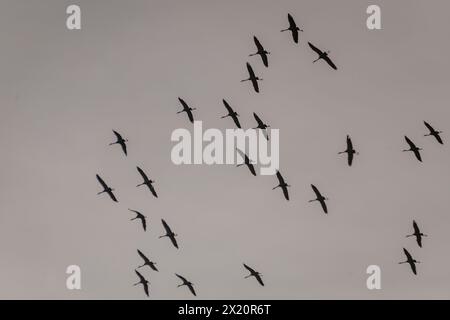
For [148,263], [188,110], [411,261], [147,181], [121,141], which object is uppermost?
[188,110]

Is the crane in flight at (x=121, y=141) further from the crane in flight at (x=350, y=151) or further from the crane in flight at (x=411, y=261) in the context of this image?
the crane in flight at (x=411, y=261)

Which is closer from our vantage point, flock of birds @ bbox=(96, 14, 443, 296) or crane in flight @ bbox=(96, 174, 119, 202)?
flock of birds @ bbox=(96, 14, 443, 296)

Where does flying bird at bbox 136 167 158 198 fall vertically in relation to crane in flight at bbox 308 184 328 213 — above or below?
above

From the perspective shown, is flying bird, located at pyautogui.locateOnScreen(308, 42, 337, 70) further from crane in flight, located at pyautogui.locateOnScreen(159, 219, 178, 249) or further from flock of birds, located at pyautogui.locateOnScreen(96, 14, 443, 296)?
crane in flight, located at pyautogui.locateOnScreen(159, 219, 178, 249)

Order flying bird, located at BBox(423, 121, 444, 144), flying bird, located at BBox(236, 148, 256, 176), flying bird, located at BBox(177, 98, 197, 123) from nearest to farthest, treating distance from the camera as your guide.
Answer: flying bird, located at BBox(423, 121, 444, 144) → flying bird, located at BBox(177, 98, 197, 123) → flying bird, located at BBox(236, 148, 256, 176)

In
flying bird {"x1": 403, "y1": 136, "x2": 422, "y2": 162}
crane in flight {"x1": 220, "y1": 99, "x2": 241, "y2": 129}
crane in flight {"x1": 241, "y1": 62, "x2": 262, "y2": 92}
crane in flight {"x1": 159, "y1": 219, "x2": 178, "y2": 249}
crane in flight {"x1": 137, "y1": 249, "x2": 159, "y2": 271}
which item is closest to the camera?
crane in flight {"x1": 241, "y1": 62, "x2": 262, "y2": 92}

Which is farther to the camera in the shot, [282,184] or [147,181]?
[282,184]

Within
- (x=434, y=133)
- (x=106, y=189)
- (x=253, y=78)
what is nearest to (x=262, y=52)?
(x=253, y=78)

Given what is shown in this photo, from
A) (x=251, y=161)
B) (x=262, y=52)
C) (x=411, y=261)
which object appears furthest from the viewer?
(x=411, y=261)

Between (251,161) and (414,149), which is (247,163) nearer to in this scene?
Answer: (251,161)

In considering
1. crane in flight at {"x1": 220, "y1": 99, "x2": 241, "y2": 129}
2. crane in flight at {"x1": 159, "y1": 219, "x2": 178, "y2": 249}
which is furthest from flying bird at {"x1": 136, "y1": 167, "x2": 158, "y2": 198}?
crane in flight at {"x1": 220, "y1": 99, "x2": 241, "y2": 129}

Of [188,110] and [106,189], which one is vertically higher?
[188,110]
